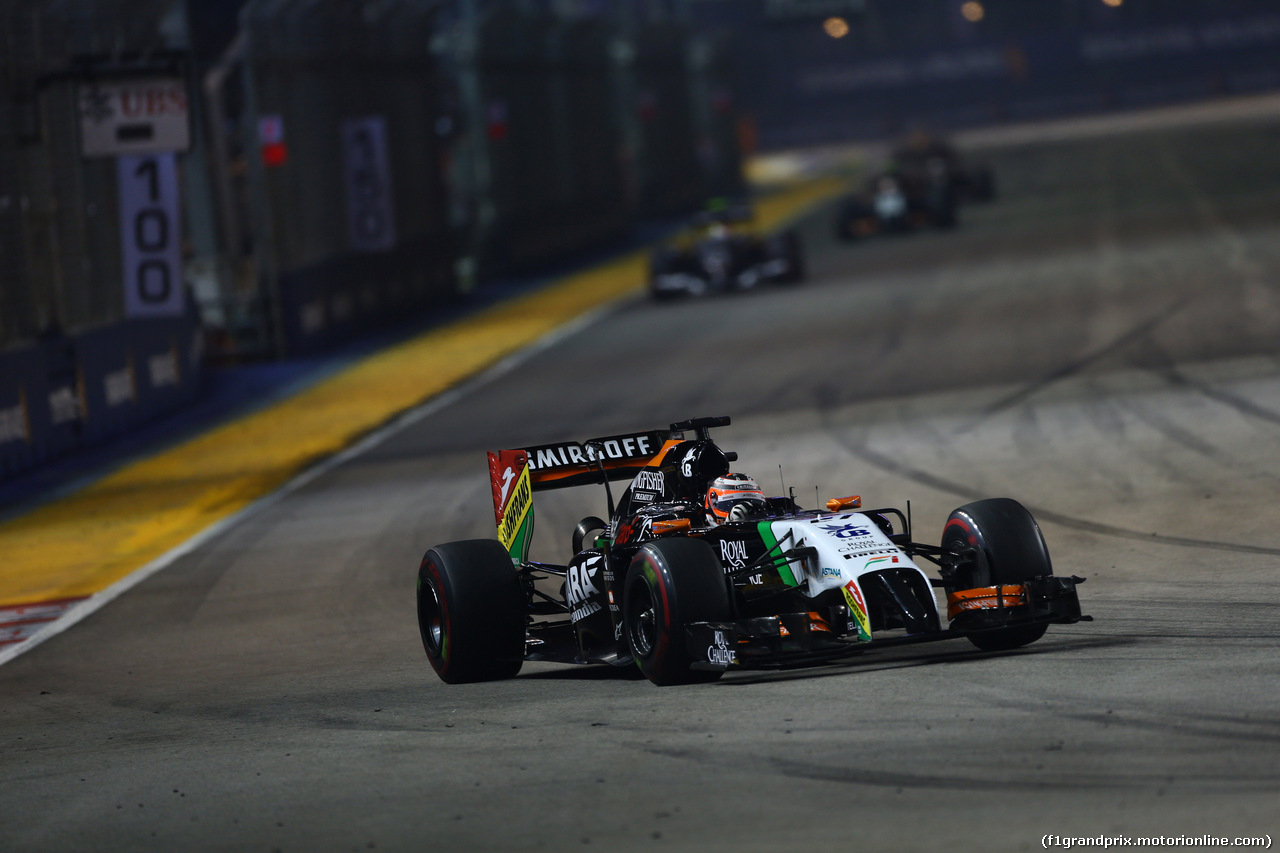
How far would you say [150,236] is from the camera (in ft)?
72.0

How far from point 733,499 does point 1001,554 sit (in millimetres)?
1436

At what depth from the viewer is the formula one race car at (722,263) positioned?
3394 centimetres

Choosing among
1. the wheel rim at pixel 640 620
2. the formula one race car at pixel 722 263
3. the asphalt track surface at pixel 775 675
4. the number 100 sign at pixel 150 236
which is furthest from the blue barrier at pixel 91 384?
the wheel rim at pixel 640 620

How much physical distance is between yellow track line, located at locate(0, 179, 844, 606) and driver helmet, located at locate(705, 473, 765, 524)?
22.4 feet

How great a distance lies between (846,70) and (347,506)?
67.8 metres

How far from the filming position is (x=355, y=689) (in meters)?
10.3

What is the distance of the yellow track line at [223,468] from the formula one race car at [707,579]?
218 inches

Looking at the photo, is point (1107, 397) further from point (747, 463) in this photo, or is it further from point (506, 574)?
point (506, 574)

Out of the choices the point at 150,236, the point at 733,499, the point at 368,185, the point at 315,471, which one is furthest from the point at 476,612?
the point at 368,185

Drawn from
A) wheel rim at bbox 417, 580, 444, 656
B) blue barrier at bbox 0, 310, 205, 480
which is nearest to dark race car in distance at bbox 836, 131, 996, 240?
blue barrier at bbox 0, 310, 205, 480

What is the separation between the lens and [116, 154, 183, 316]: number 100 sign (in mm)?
21797

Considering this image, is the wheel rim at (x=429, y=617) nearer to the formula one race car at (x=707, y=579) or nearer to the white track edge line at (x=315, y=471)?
the formula one race car at (x=707, y=579)

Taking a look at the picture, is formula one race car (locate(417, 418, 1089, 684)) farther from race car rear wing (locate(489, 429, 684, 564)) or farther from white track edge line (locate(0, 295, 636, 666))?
white track edge line (locate(0, 295, 636, 666))

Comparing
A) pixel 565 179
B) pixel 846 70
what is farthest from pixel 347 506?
pixel 846 70
